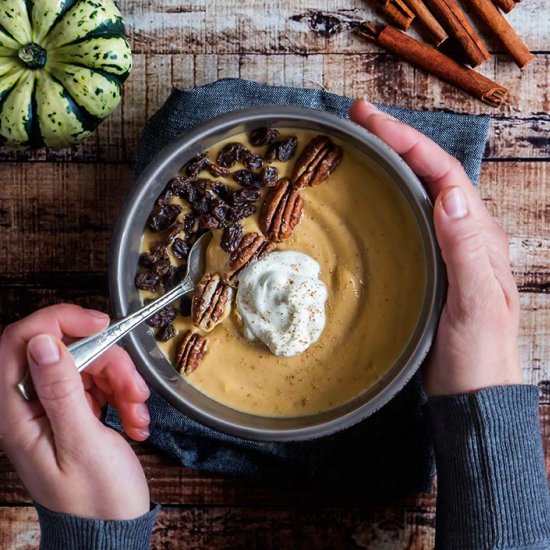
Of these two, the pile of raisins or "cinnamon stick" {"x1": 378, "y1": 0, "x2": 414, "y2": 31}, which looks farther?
"cinnamon stick" {"x1": 378, "y1": 0, "x2": 414, "y2": 31}

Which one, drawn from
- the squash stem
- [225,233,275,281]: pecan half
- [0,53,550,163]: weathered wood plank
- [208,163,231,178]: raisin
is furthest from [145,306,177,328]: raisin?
the squash stem

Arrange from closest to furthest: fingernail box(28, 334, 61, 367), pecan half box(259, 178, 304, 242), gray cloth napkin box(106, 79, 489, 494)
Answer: fingernail box(28, 334, 61, 367), pecan half box(259, 178, 304, 242), gray cloth napkin box(106, 79, 489, 494)

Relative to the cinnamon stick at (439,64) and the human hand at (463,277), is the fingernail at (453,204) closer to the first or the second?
the human hand at (463,277)

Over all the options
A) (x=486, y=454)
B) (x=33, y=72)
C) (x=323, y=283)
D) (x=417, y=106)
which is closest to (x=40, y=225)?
(x=33, y=72)

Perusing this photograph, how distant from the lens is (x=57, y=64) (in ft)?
4.42

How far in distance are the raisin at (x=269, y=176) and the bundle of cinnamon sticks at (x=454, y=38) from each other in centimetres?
33

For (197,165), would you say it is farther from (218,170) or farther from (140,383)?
(140,383)

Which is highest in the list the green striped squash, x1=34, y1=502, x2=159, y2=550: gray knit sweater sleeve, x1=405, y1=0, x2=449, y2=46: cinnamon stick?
x1=405, y1=0, x2=449, y2=46: cinnamon stick

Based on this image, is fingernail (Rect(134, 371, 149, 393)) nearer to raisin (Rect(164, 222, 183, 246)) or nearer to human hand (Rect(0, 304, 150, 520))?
human hand (Rect(0, 304, 150, 520))

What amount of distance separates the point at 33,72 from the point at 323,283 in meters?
0.56

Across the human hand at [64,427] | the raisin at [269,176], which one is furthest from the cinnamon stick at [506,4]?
the human hand at [64,427]

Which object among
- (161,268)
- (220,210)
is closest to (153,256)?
(161,268)

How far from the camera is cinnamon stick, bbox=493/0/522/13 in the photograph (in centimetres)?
142

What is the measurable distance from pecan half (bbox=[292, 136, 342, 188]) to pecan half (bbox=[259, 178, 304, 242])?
0.02 m
